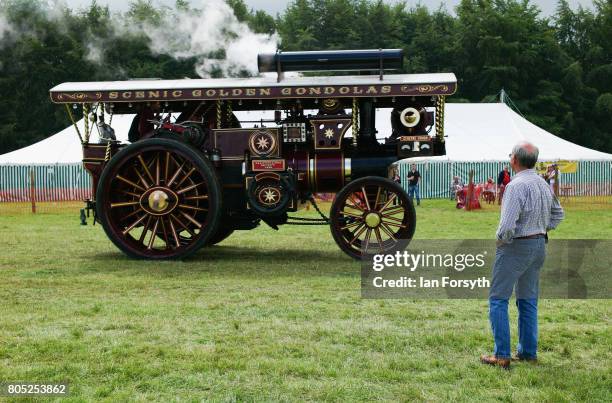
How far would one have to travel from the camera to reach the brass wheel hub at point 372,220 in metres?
11.8

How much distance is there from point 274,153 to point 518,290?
6389mm

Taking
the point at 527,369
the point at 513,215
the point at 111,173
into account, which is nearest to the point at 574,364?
the point at 527,369

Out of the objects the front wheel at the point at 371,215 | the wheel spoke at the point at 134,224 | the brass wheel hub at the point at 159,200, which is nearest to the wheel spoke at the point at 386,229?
the front wheel at the point at 371,215

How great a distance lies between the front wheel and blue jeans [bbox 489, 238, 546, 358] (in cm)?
548

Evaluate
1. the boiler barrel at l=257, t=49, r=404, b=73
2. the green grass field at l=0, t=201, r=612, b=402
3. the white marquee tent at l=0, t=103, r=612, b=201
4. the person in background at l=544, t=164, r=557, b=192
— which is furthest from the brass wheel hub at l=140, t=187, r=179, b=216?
the white marquee tent at l=0, t=103, r=612, b=201

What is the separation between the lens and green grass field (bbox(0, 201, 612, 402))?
5582mm

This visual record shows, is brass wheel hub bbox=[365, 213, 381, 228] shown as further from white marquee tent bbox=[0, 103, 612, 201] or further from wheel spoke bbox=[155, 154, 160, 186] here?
white marquee tent bbox=[0, 103, 612, 201]

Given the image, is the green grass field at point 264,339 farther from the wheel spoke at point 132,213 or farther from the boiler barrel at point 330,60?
the boiler barrel at point 330,60

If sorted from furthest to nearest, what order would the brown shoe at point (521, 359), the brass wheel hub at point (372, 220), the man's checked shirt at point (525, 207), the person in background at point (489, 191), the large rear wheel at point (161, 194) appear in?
the person in background at point (489, 191)
the large rear wheel at point (161, 194)
the brass wheel hub at point (372, 220)
the brown shoe at point (521, 359)
the man's checked shirt at point (525, 207)

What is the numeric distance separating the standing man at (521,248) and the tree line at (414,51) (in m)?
40.6

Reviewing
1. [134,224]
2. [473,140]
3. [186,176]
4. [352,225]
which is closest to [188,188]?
[186,176]

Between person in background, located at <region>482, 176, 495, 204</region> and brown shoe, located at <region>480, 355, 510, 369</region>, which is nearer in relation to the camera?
brown shoe, located at <region>480, 355, 510, 369</region>

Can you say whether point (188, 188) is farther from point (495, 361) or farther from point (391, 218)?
point (495, 361)

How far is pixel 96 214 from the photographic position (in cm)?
1249
